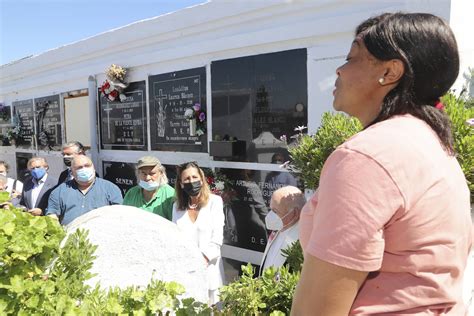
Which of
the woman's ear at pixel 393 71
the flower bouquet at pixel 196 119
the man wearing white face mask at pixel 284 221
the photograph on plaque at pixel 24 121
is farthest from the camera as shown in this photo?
the photograph on plaque at pixel 24 121

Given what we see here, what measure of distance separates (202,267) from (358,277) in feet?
6.04

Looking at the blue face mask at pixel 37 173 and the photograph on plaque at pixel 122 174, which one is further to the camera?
the photograph on plaque at pixel 122 174

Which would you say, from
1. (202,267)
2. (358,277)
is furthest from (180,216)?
(358,277)

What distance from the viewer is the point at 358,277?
929 mm

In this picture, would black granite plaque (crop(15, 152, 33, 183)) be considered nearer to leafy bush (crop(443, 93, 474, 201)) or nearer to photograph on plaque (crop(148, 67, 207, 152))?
photograph on plaque (crop(148, 67, 207, 152))

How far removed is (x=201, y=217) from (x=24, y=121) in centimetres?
781

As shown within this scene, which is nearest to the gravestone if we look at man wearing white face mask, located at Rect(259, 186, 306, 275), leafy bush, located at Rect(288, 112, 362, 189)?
man wearing white face mask, located at Rect(259, 186, 306, 275)

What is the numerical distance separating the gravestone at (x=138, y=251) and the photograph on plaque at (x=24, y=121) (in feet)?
26.8

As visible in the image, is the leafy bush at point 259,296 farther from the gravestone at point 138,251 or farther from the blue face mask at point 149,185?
the blue face mask at point 149,185

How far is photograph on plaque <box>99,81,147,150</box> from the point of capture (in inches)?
259

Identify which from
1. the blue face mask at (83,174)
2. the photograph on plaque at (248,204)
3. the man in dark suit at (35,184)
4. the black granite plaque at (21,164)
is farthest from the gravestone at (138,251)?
the black granite plaque at (21,164)

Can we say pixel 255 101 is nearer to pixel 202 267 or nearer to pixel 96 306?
pixel 202 267

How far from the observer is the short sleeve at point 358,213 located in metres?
0.89

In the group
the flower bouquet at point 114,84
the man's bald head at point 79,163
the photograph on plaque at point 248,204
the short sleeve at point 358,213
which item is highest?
the flower bouquet at point 114,84
